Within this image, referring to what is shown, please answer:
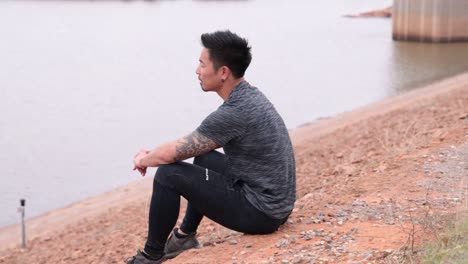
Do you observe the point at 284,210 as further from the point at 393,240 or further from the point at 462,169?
the point at 462,169

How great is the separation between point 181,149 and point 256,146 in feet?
1.32

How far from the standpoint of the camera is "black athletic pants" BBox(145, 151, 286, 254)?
13.5ft

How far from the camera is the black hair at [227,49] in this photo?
4.05 m

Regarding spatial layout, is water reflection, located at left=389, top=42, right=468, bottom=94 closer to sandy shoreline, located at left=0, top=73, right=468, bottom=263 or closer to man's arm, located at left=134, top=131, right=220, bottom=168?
sandy shoreline, located at left=0, top=73, right=468, bottom=263

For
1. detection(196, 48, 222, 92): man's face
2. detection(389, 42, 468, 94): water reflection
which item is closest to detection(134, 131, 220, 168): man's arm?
detection(196, 48, 222, 92): man's face

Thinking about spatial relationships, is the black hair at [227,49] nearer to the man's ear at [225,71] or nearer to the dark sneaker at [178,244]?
the man's ear at [225,71]

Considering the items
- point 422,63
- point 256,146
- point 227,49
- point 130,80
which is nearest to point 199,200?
point 256,146

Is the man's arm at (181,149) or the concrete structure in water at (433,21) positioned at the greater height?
the man's arm at (181,149)

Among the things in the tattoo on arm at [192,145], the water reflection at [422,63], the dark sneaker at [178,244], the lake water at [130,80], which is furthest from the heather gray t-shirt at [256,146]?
the water reflection at [422,63]

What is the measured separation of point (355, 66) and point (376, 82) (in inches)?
191

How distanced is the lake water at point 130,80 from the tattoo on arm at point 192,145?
26.2ft

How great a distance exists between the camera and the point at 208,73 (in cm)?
412

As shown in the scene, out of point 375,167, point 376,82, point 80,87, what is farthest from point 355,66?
point 375,167

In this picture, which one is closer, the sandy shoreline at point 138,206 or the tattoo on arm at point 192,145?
the tattoo on arm at point 192,145
